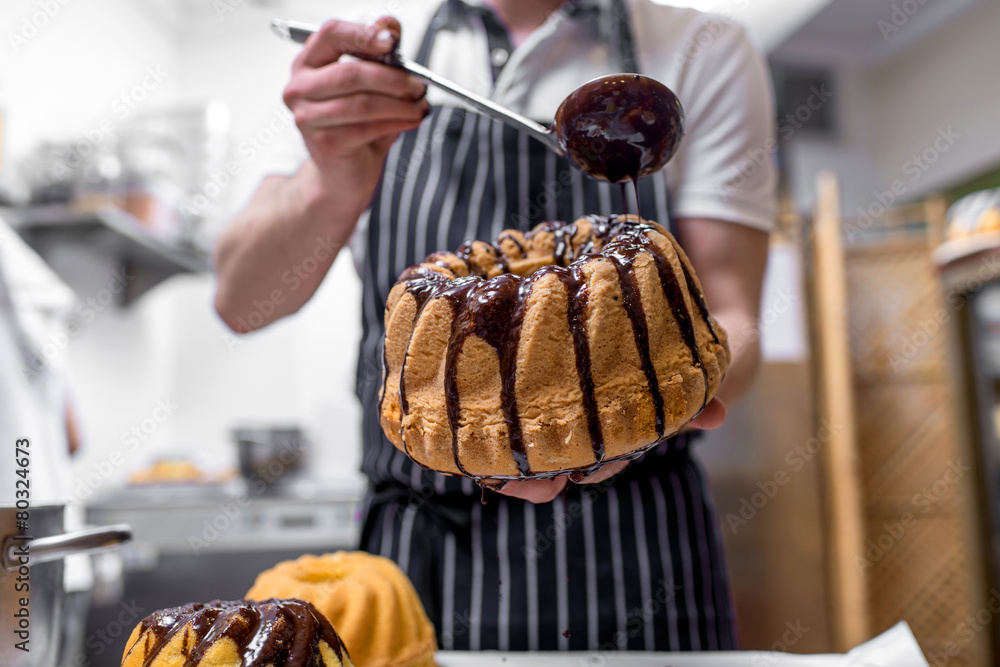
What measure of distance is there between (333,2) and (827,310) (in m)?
3.41

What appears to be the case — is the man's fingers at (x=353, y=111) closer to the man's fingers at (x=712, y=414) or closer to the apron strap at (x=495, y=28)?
the apron strap at (x=495, y=28)

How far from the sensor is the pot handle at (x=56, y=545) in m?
0.81

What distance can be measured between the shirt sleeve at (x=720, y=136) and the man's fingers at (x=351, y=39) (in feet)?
1.74

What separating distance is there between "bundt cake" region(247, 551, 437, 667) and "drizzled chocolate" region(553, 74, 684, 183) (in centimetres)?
65

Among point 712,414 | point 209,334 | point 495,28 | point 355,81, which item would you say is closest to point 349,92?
point 355,81

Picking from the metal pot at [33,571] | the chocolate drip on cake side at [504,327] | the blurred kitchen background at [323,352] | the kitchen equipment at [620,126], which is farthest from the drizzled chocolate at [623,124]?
the blurred kitchen background at [323,352]

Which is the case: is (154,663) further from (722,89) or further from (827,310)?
(827,310)

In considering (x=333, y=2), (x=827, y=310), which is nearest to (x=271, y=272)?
(x=827, y=310)

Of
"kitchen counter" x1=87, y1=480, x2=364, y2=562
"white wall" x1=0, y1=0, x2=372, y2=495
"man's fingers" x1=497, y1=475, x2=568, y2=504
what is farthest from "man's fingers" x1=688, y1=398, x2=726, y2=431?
"white wall" x1=0, y1=0, x2=372, y2=495

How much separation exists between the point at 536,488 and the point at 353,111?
59cm

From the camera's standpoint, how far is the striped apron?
4.26 feet

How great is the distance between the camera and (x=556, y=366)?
0.78 metres

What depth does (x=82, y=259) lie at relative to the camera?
12.2 feet

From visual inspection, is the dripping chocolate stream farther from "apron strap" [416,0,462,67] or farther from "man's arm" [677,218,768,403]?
"apron strap" [416,0,462,67]
